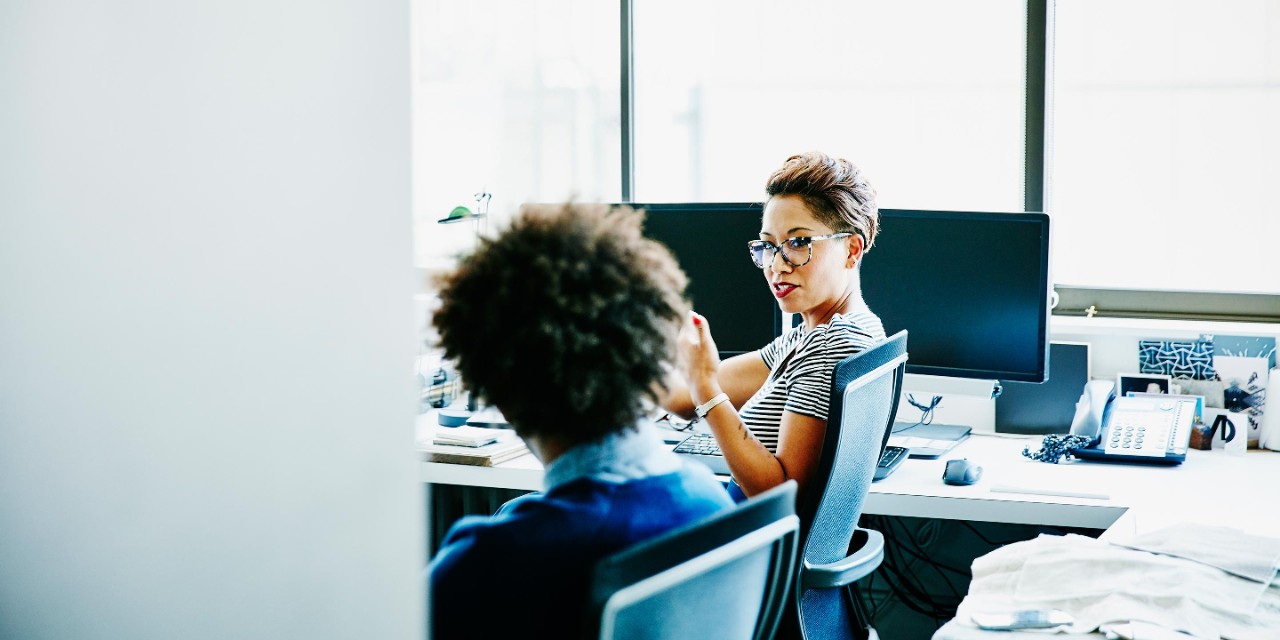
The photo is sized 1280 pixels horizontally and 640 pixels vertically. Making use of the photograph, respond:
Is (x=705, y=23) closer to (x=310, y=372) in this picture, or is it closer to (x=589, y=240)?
(x=589, y=240)

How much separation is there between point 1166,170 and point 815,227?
1.28m

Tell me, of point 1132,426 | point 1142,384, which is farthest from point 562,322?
point 1142,384

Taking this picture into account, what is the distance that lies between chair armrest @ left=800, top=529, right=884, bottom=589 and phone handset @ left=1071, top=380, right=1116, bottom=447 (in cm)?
73

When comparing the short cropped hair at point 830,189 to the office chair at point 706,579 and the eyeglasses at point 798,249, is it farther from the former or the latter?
the office chair at point 706,579

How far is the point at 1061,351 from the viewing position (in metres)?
2.63

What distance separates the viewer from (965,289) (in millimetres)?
2439

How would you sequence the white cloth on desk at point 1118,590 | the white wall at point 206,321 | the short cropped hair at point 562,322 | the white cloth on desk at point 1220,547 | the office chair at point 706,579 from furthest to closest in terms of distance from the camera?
the white cloth on desk at point 1220,547, the white cloth on desk at point 1118,590, the short cropped hair at point 562,322, the office chair at point 706,579, the white wall at point 206,321

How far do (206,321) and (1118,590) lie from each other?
114 centimetres

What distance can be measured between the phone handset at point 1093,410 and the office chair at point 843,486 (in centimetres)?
72

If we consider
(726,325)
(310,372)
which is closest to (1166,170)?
(726,325)

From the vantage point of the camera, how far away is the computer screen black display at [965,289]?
7.82ft

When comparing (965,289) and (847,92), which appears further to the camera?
(847,92)

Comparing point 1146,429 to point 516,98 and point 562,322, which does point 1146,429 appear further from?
point 516,98

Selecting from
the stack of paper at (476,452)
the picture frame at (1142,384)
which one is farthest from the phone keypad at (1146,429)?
the stack of paper at (476,452)
